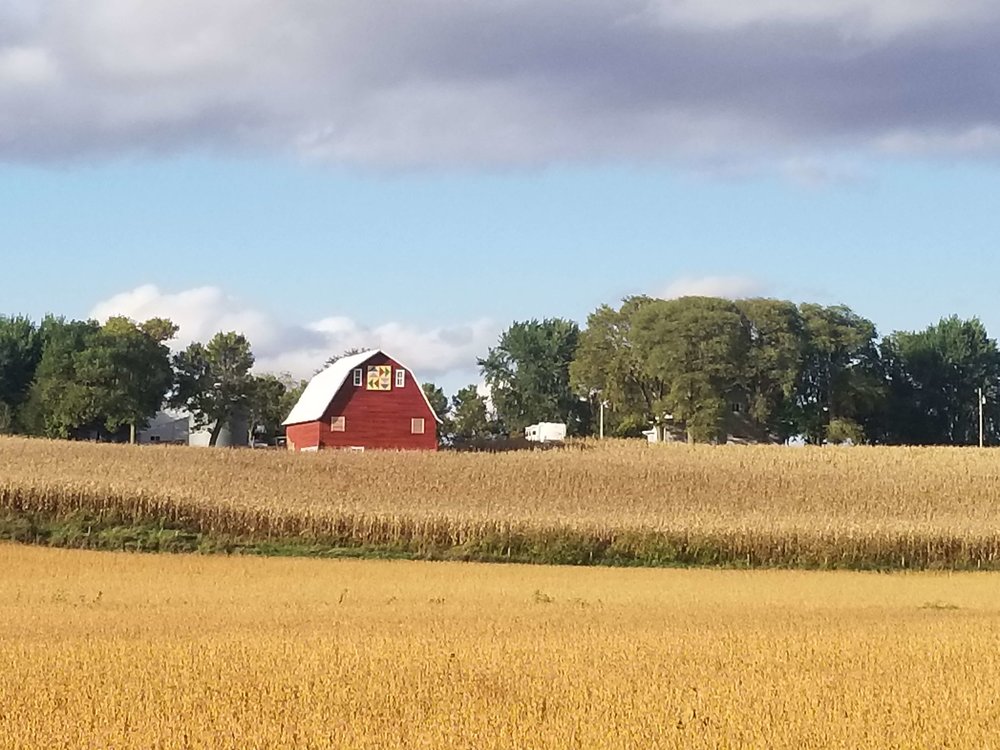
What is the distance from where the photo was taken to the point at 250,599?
1246 inches

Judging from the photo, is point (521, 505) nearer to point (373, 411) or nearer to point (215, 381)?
point (373, 411)

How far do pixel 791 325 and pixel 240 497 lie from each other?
66.4m

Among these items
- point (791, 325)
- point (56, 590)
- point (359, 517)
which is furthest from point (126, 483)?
point (791, 325)

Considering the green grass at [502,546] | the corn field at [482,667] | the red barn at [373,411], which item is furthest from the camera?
the red barn at [373,411]

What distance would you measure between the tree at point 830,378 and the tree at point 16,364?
191ft

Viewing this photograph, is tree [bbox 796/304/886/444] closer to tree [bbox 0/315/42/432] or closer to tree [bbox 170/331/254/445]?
tree [bbox 170/331/254/445]

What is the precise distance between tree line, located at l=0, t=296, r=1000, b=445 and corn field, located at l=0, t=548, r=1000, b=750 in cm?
6765

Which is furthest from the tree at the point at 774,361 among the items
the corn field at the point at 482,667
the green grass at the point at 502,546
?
the corn field at the point at 482,667

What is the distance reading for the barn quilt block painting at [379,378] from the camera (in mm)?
86250

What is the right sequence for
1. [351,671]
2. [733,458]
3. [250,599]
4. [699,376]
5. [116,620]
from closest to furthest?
[351,671] → [116,620] → [250,599] → [733,458] → [699,376]

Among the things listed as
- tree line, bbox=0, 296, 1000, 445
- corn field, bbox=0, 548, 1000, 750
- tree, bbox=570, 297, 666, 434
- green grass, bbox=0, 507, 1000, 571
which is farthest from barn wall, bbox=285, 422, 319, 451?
corn field, bbox=0, 548, 1000, 750

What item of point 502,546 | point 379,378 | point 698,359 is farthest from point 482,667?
point 698,359

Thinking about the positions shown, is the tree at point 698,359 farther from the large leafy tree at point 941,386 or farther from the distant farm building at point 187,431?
the distant farm building at point 187,431

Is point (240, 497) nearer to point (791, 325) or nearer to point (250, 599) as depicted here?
point (250, 599)
